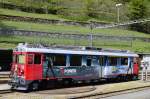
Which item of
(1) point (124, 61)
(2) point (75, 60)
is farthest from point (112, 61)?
(2) point (75, 60)

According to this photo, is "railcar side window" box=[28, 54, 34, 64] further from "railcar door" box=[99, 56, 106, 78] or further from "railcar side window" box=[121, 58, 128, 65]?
"railcar side window" box=[121, 58, 128, 65]

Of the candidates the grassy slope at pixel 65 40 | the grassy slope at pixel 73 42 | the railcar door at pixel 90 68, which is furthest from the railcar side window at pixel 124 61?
the grassy slope at pixel 65 40

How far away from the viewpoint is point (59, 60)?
31078mm

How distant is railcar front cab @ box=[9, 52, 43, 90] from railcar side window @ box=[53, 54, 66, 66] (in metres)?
1.45

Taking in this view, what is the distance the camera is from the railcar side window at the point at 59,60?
100ft

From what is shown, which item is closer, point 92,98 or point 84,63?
point 92,98

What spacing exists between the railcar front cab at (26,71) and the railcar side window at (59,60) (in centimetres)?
145

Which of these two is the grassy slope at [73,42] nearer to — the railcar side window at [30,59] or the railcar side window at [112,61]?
the railcar side window at [112,61]

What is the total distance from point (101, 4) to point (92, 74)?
5125 centimetres

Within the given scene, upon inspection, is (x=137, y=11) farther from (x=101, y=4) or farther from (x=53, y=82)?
(x=53, y=82)

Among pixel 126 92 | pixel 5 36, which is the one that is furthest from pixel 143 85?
pixel 5 36

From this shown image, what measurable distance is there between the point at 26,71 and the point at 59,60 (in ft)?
11.0

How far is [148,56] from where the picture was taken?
55688mm

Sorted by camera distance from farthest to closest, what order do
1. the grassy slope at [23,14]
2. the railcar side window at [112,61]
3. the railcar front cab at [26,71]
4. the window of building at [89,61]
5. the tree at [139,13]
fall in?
1. the tree at [139,13]
2. the grassy slope at [23,14]
3. the railcar side window at [112,61]
4. the window of building at [89,61]
5. the railcar front cab at [26,71]
